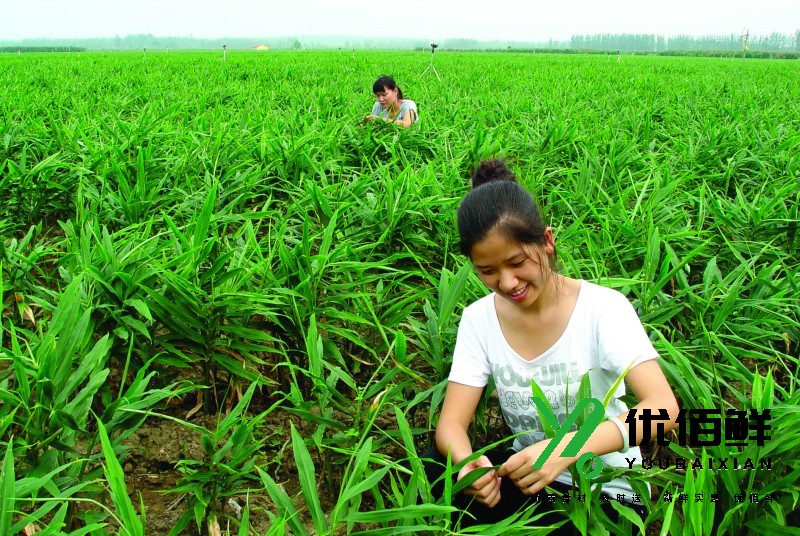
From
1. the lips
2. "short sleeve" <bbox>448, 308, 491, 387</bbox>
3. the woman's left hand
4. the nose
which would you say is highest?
the nose

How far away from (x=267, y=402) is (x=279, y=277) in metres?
0.37

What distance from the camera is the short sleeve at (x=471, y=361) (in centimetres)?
142

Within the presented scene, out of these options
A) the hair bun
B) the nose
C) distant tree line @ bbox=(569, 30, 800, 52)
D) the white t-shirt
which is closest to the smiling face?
the nose

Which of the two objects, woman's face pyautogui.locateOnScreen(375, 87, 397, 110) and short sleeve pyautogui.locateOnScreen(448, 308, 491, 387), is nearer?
short sleeve pyautogui.locateOnScreen(448, 308, 491, 387)

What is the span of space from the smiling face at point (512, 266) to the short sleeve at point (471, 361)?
6.0 inches

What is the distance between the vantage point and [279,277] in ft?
6.53

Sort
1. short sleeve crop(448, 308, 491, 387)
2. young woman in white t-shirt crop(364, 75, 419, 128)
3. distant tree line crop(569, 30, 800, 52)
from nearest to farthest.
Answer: short sleeve crop(448, 308, 491, 387) < young woman in white t-shirt crop(364, 75, 419, 128) < distant tree line crop(569, 30, 800, 52)

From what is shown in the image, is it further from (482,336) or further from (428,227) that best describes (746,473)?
(428,227)

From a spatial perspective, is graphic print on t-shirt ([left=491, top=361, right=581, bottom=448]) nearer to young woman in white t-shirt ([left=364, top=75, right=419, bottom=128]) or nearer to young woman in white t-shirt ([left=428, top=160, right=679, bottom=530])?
young woman in white t-shirt ([left=428, top=160, right=679, bottom=530])

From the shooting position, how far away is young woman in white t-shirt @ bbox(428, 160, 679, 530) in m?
1.21

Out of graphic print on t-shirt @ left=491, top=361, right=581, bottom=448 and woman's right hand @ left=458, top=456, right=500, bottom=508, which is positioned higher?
graphic print on t-shirt @ left=491, top=361, right=581, bottom=448

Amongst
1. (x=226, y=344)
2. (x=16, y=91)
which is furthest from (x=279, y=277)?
(x=16, y=91)

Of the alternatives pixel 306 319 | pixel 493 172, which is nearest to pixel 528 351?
pixel 493 172

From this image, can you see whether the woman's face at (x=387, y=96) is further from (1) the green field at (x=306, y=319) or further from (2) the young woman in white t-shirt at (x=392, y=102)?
(1) the green field at (x=306, y=319)
